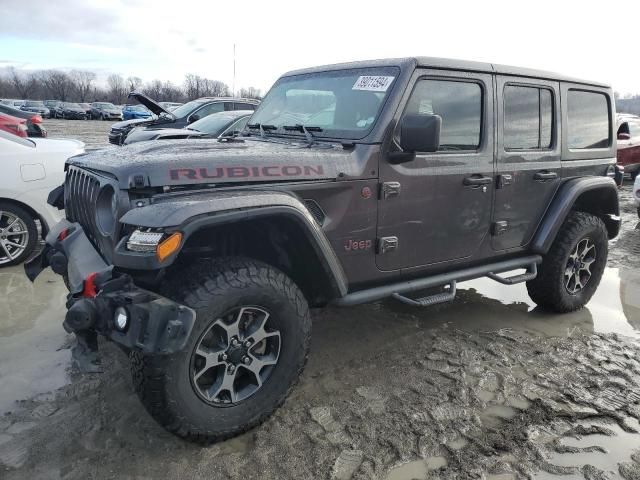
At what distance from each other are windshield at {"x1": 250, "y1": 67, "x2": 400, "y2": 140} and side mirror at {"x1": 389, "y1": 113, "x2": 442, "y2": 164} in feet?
0.91

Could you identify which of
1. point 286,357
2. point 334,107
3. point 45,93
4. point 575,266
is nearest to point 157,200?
point 286,357

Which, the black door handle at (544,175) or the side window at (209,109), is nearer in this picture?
the black door handle at (544,175)

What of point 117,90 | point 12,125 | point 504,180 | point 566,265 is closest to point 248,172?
point 504,180

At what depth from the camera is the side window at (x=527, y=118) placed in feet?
12.7

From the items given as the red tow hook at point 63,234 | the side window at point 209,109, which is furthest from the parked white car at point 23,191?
the side window at point 209,109

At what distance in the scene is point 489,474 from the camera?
2.55 meters

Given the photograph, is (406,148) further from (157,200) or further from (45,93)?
(45,93)

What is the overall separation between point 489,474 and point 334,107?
94.0 inches

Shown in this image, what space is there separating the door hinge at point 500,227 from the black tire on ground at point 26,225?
459cm

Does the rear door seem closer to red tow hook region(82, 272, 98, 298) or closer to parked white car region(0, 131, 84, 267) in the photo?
red tow hook region(82, 272, 98, 298)

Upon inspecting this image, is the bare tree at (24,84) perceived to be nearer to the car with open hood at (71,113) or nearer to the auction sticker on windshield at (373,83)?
the car with open hood at (71,113)

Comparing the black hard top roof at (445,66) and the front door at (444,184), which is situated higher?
the black hard top roof at (445,66)

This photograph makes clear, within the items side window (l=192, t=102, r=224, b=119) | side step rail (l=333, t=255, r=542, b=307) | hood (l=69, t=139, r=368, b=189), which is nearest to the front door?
side step rail (l=333, t=255, r=542, b=307)

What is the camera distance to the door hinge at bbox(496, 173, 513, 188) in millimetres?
3779
